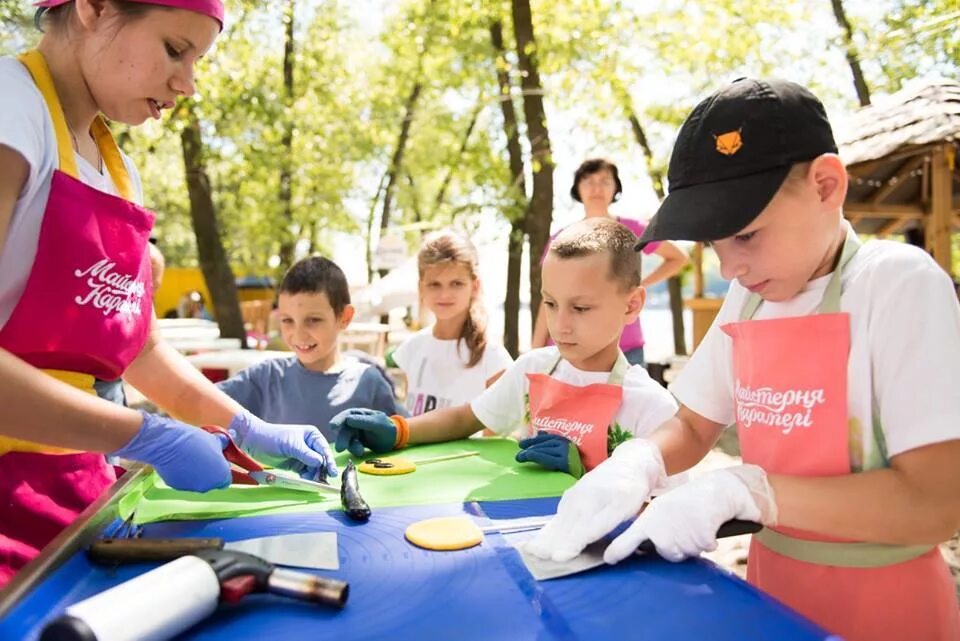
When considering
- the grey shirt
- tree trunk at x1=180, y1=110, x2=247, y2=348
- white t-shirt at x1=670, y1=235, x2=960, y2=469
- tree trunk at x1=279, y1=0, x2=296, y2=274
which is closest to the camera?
white t-shirt at x1=670, y1=235, x2=960, y2=469

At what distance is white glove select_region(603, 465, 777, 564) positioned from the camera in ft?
3.22

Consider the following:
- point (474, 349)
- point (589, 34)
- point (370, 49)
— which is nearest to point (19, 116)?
point (474, 349)

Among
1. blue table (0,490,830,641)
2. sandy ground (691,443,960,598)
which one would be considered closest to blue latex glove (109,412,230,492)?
blue table (0,490,830,641)

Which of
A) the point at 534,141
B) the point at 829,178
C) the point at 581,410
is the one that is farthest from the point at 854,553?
the point at 534,141

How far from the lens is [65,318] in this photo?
3.86ft

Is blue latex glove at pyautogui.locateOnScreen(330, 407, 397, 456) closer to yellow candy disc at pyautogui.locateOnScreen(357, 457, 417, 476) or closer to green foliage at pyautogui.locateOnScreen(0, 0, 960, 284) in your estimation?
yellow candy disc at pyautogui.locateOnScreen(357, 457, 417, 476)

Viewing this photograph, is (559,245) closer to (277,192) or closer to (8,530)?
(8,530)

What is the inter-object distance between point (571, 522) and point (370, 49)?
Result: 17373 millimetres

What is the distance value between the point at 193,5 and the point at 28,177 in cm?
41

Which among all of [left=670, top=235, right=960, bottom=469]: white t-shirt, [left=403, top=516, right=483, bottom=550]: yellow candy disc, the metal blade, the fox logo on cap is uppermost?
the fox logo on cap

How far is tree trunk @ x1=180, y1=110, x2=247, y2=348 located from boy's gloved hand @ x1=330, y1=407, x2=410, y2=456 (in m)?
6.53

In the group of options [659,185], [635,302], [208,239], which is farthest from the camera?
[659,185]

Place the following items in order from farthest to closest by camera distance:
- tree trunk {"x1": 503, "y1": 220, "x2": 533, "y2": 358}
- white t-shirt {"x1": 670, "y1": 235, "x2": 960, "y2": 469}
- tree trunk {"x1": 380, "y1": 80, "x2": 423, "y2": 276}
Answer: tree trunk {"x1": 380, "y1": 80, "x2": 423, "y2": 276} → tree trunk {"x1": 503, "y1": 220, "x2": 533, "y2": 358} → white t-shirt {"x1": 670, "y1": 235, "x2": 960, "y2": 469}

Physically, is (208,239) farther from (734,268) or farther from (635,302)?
(734,268)
